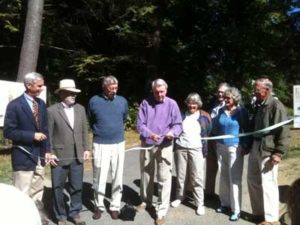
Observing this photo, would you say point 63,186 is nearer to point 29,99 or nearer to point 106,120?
point 106,120

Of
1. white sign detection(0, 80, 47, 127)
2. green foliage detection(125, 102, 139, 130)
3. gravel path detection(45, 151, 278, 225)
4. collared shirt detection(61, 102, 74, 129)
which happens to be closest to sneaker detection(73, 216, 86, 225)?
gravel path detection(45, 151, 278, 225)

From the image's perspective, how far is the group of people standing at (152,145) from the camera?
6.24 metres

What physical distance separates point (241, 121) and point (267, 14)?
1867 centimetres

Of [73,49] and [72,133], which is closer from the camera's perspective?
[72,133]

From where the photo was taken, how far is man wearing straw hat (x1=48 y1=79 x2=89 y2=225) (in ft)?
22.1

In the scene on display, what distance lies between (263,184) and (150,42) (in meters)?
14.7

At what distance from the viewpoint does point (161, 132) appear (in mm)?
7184

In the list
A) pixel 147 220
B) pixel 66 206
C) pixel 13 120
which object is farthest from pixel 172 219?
pixel 13 120

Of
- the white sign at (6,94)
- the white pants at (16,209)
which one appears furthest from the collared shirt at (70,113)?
the white pants at (16,209)

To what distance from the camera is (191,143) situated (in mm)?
7492

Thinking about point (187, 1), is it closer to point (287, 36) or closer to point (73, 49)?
point (73, 49)

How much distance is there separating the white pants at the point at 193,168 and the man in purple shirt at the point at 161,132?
0.38 m

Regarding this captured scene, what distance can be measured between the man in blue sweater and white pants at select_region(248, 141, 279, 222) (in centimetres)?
183

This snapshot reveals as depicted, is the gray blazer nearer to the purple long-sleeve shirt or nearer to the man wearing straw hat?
the man wearing straw hat
